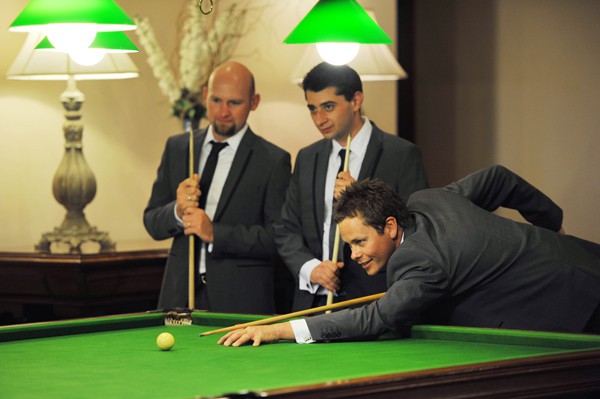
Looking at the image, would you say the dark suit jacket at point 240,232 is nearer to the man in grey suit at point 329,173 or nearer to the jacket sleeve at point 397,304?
the man in grey suit at point 329,173

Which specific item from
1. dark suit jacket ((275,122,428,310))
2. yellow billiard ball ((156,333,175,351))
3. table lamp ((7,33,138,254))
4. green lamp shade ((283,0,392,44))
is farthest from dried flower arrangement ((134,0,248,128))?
yellow billiard ball ((156,333,175,351))

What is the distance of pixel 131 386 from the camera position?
262cm

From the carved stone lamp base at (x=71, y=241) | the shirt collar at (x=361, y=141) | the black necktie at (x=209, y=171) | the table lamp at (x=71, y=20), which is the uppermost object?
the table lamp at (x=71, y=20)

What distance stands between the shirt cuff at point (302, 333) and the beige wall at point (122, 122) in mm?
2559

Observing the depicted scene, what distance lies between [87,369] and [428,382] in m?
0.90

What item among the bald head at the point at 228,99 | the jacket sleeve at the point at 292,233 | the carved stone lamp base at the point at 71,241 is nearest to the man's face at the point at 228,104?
the bald head at the point at 228,99

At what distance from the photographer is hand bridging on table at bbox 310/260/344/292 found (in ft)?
13.6

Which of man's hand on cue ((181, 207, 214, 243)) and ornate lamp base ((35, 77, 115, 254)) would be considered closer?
man's hand on cue ((181, 207, 214, 243))

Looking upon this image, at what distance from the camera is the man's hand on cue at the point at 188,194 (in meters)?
4.53

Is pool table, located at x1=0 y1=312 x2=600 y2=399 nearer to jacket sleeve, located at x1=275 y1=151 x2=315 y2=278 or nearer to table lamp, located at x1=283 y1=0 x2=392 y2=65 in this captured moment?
jacket sleeve, located at x1=275 y1=151 x2=315 y2=278

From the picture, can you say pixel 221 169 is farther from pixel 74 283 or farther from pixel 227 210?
pixel 74 283

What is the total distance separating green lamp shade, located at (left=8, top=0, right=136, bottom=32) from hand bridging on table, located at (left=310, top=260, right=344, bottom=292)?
1150 millimetres

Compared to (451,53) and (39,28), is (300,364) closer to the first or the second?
(39,28)

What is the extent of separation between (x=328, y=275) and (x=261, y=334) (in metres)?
0.89
